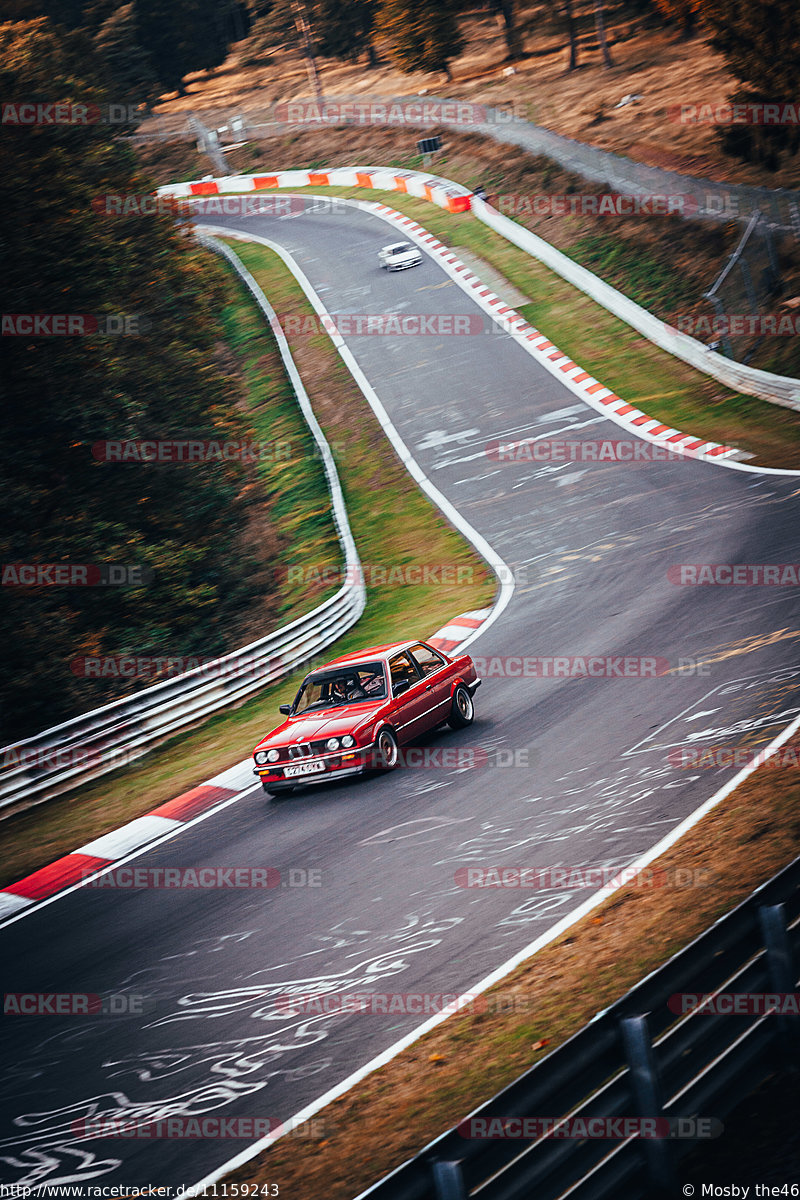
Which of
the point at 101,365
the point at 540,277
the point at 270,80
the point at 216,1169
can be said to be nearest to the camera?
the point at 216,1169

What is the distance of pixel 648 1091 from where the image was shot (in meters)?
4.57

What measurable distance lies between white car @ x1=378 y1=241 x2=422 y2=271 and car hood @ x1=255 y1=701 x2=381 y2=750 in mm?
29249

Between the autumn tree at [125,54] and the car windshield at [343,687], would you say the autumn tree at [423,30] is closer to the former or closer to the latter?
the autumn tree at [125,54]

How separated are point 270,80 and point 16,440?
67966 millimetres

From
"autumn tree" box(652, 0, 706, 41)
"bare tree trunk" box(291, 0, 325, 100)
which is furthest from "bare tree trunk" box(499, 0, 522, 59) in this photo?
"bare tree trunk" box(291, 0, 325, 100)

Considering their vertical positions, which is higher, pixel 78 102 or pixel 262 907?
pixel 78 102

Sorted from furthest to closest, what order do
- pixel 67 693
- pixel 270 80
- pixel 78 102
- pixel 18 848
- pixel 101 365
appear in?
pixel 270 80
pixel 78 102
pixel 101 365
pixel 67 693
pixel 18 848

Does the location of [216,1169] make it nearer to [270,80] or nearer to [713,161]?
[713,161]

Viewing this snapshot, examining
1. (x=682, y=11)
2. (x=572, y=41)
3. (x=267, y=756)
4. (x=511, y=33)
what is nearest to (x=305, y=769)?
(x=267, y=756)

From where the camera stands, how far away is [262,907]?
28.8 feet

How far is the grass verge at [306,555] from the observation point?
1309 cm

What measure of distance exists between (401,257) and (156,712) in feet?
87.1

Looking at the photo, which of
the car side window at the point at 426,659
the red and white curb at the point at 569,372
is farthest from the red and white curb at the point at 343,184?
the car side window at the point at 426,659

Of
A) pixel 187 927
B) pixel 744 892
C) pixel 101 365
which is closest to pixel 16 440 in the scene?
pixel 101 365
